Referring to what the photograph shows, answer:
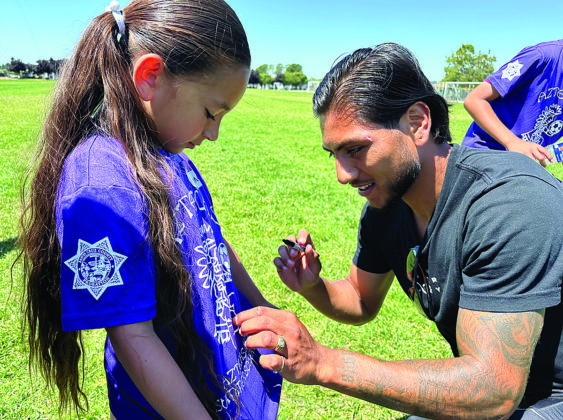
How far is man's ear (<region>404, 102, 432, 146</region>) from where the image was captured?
2.07 m

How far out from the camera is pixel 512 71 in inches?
137

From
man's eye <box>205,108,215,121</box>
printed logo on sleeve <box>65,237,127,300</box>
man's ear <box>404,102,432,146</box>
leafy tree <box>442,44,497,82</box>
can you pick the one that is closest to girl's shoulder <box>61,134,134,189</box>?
printed logo on sleeve <box>65,237,127,300</box>

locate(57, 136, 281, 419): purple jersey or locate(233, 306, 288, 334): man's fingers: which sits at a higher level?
locate(57, 136, 281, 419): purple jersey

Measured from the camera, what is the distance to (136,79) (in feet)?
4.72

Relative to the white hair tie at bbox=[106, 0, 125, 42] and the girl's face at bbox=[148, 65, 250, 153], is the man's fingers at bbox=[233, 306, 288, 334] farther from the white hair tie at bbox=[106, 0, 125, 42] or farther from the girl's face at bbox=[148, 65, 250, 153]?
the white hair tie at bbox=[106, 0, 125, 42]

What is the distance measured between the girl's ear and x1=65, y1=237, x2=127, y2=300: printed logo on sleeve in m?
0.52

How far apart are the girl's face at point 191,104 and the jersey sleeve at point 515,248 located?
1.05m

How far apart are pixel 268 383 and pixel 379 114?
119cm

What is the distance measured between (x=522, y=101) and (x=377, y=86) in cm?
221

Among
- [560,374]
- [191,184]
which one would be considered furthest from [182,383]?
→ [560,374]

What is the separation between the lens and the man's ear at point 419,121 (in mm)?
2070

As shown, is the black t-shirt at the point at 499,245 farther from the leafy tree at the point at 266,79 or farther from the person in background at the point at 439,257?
the leafy tree at the point at 266,79

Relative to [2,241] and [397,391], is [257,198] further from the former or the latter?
[397,391]

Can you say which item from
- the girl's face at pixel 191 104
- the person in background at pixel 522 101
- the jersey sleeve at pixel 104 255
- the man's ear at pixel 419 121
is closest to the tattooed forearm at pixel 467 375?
the man's ear at pixel 419 121
